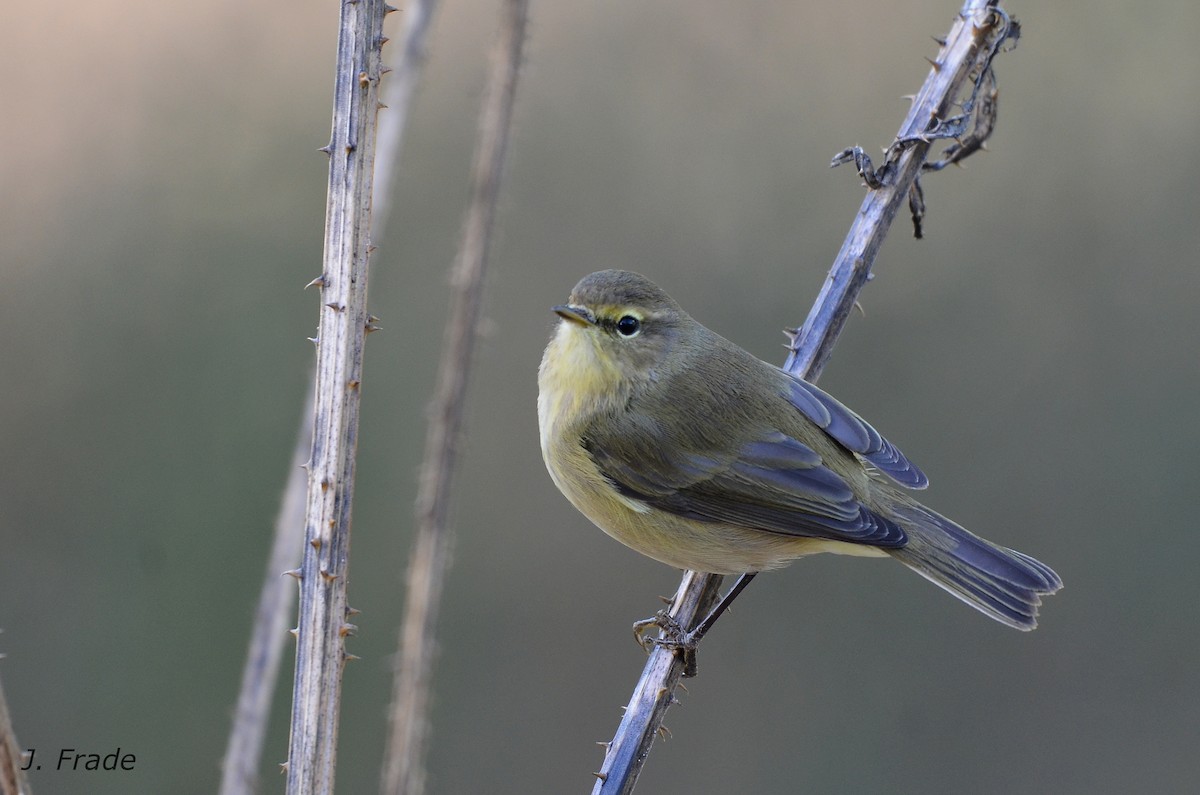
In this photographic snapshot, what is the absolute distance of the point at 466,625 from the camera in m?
6.17

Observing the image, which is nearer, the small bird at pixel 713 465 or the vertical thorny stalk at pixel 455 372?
the vertical thorny stalk at pixel 455 372

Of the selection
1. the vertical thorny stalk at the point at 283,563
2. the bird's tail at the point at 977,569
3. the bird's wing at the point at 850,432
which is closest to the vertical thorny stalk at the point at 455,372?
the vertical thorny stalk at the point at 283,563

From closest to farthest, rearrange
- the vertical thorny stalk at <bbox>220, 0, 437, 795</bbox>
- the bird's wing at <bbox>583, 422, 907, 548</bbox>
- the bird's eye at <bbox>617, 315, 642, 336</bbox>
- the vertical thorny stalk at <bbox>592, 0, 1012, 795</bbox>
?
the vertical thorny stalk at <bbox>220, 0, 437, 795</bbox>, the vertical thorny stalk at <bbox>592, 0, 1012, 795</bbox>, the bird's wing at <bbox>583, 422, 907, 548</bbox>, the bird's eye at <bbox>617, 315, 642, 336</bbox>

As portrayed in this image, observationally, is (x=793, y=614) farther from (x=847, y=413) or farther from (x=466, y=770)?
(x=847, y=413)

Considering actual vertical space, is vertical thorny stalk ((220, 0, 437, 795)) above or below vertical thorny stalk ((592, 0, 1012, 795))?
below

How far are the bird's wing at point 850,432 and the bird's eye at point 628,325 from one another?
0.51 meters

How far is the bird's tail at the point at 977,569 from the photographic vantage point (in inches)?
131

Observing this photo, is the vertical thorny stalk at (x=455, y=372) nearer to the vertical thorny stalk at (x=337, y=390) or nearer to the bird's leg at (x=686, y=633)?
the vertical thorny stalk at (x=337, y=390)

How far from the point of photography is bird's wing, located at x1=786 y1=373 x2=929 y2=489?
3525 millimetres

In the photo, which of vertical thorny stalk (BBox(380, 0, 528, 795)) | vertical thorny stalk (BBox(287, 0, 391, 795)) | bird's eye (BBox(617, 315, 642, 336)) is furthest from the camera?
bird's eye (BBox(617, 315, 642, 336))

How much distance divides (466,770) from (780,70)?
14.8 feet

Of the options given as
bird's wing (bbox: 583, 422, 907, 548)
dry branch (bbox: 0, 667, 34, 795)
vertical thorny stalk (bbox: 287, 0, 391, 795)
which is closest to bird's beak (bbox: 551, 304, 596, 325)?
bird's wing (bbox: 583, 422, 907, 548)

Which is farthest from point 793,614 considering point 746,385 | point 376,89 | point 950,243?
point 376,89

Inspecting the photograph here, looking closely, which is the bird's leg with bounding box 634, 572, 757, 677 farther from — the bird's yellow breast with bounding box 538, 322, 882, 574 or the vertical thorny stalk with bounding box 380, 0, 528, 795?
the vertical thorny stalk with bounding box 380, 0, 528, 795
